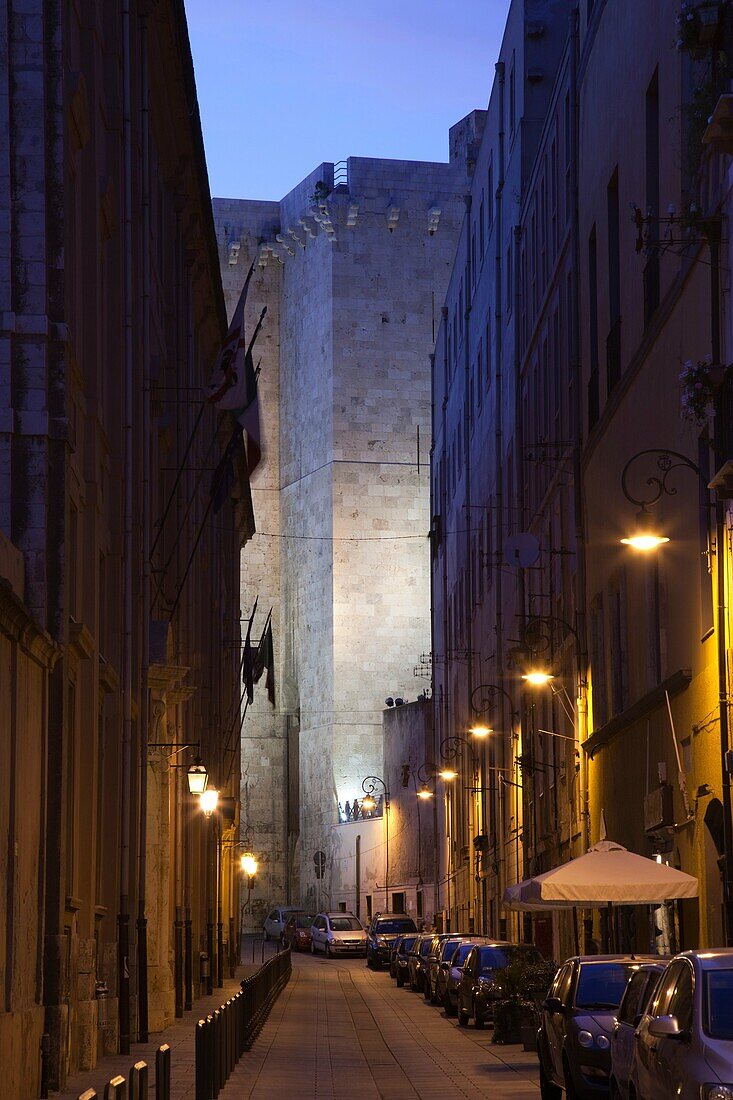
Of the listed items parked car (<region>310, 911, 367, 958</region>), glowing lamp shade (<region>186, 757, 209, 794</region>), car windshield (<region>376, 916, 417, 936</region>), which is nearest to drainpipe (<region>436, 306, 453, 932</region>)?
car windshield (<region>376, 916, 417, 936</region>)

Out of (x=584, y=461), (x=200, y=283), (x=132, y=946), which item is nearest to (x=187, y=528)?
(x=200, y=283)

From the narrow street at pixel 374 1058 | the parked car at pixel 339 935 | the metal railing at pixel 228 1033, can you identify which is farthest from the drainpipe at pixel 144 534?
the parked car at pixel 339 935

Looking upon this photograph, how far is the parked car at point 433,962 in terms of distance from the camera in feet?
134

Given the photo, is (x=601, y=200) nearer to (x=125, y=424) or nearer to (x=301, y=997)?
(x=125, y=424)

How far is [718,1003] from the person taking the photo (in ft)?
39.7

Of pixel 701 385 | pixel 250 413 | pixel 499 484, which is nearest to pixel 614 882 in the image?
pixel 701 385

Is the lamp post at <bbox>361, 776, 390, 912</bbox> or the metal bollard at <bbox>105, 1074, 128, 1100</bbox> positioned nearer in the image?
the metal bollard at <bbox>105, 1074, 128, 1100</bbox>

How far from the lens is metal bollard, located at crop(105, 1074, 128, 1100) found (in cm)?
802

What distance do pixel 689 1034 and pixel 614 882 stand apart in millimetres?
11247

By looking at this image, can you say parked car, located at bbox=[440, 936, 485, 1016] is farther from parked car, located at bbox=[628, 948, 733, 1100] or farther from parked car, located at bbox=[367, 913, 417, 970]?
parked car, located at bbox=[367, 913, 417, 970]

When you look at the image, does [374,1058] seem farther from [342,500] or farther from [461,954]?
[342,500]

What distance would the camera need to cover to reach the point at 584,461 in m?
35.7

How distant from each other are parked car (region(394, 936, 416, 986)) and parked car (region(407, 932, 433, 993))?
1.64 meters

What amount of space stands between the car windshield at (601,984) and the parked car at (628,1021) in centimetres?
263
